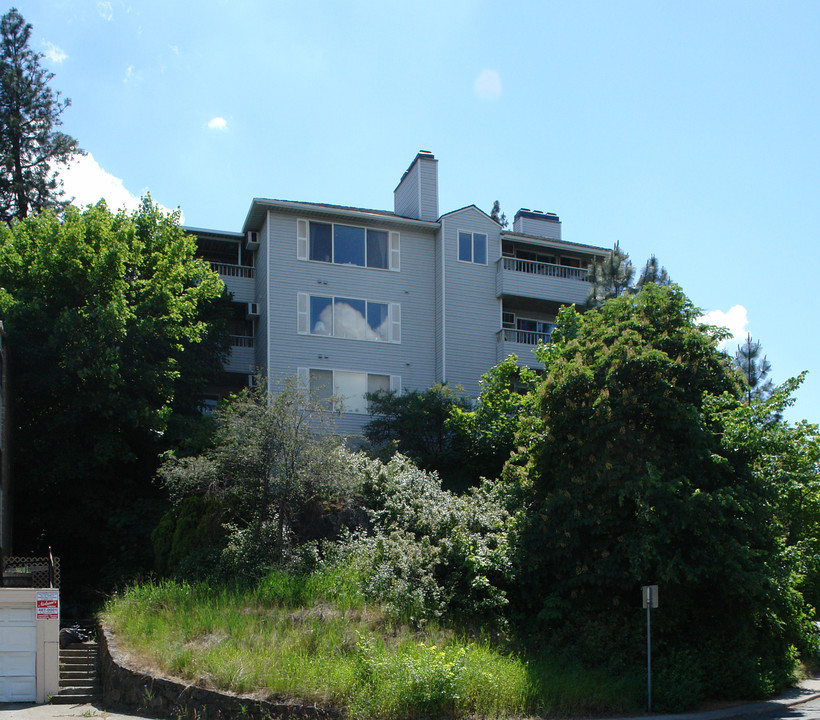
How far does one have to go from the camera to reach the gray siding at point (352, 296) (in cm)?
2900

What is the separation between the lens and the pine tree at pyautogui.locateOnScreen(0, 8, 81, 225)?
3366 centimetres

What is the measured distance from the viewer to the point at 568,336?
25.3 metres

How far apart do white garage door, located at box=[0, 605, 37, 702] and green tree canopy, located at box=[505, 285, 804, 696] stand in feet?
36.0

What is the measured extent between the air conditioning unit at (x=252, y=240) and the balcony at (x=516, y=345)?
1037cm

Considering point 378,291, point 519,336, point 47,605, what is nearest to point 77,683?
point 47,605

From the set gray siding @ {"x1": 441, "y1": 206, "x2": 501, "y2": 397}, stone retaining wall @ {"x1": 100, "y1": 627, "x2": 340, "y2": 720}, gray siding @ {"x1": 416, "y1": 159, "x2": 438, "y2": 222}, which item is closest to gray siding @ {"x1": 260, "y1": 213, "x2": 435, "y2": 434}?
gray siding @ {"x1": 441, "y1": 206, "x2": 501, "y2": 397}

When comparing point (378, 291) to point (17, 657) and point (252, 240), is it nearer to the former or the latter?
point (252, 240)

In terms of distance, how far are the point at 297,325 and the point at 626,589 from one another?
16.6 m

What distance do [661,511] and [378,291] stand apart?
56.5 feet

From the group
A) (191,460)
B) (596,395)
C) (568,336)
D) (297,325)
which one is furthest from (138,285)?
(596,395)

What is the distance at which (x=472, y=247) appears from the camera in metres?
32.1

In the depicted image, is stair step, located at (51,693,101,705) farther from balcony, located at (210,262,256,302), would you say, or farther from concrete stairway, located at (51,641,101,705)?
balcony, located at (210,262,256,302)

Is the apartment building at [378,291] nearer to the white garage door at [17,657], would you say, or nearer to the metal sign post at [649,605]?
the white garage door at [17,657]

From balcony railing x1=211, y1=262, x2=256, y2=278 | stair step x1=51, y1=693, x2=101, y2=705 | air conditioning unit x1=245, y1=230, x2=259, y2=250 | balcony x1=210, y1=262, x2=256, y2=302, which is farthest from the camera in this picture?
balcony railing x1=211, y1=262, x2=256, y2=278
